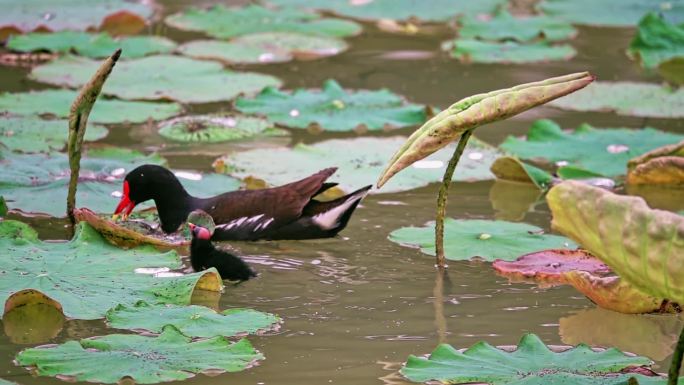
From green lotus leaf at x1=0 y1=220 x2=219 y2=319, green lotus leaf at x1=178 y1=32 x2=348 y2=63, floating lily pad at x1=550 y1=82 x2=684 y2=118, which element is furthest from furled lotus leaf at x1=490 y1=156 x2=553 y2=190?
green lotus leaf at x1=178 y1=32 x2=348 y2=63

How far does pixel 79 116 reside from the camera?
504cm

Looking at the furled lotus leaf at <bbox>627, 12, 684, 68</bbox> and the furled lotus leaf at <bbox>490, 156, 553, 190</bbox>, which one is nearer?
the furled lotus leaf at <bbox>490, 156, 553, 190</bbox>

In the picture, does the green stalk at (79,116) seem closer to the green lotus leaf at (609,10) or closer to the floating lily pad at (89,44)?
the floating lily pad at (89,44)

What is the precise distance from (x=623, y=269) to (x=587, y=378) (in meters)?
0.53

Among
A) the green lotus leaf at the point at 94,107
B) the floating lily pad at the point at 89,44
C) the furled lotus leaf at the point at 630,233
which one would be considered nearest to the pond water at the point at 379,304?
the green lotus leaf at the point at 94,107

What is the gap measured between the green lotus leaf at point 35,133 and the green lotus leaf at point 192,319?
2230 millimetres

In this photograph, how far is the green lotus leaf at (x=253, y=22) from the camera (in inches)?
384

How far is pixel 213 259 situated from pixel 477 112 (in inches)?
47.6

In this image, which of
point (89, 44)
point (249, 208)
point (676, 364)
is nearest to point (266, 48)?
point (89, 44)

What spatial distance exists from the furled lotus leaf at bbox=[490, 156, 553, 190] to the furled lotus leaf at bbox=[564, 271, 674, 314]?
1.66 metres

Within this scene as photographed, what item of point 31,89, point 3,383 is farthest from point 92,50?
point 3,383

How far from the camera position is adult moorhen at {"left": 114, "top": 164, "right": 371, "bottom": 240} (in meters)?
5.50

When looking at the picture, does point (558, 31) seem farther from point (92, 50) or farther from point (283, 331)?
point (283, 331)

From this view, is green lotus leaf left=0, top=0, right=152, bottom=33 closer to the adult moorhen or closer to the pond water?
the pond water
